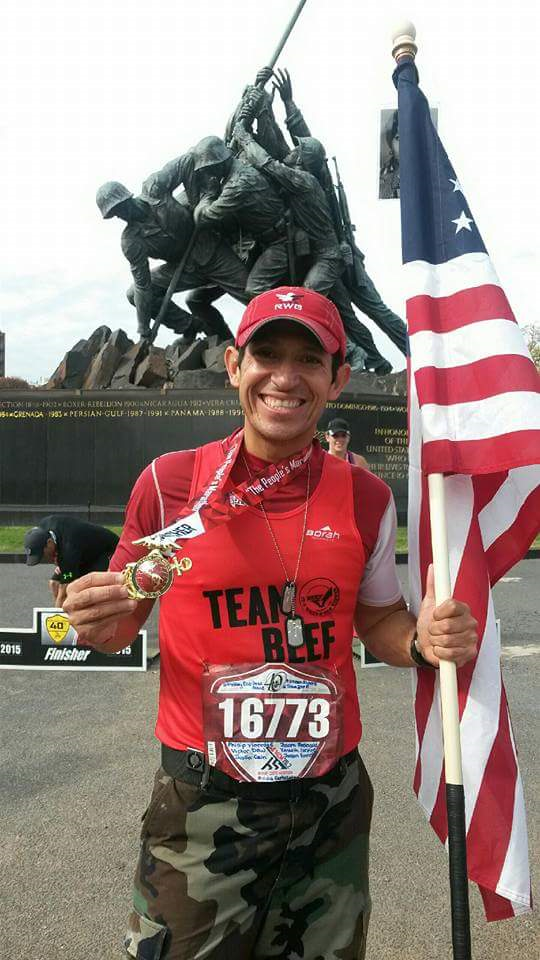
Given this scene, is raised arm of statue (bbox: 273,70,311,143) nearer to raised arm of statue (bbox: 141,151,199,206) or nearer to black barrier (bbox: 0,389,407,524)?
raised arm of statue (bbox: 141,151,199,206)

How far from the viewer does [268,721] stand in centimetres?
156

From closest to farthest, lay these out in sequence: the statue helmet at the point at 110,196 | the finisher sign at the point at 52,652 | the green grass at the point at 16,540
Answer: the finisher sign at the point at 52,652
the green grass at the point at 16,540
the statue helmet at the point at 110,196

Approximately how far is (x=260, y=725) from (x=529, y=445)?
0.94 meters

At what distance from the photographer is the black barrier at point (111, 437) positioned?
16156 mm

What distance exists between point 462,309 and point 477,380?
20cm

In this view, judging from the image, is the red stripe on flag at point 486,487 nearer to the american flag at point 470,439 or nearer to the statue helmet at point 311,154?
the american flag at point 470,439

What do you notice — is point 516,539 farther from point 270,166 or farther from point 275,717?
point 270,166

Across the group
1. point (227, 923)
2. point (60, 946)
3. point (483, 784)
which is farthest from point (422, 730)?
point (60, 946)

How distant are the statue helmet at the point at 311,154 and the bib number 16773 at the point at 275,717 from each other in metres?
17.6

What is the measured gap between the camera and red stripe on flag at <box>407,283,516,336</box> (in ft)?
6.11

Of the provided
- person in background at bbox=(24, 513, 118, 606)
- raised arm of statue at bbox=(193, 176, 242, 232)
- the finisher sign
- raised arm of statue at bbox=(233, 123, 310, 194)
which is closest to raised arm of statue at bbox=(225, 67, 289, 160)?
raised arm of statue at bbox=(233, 123, 310, 194)

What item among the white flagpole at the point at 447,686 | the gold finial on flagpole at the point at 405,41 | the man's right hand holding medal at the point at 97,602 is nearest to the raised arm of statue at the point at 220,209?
the gold finial on flagpole at the point at 405,41

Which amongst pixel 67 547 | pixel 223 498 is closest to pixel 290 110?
pixel 67 547

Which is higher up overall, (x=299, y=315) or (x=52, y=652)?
(x=299, y=315)
